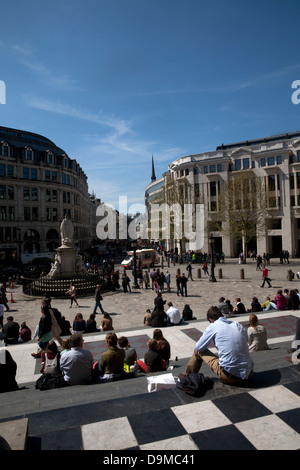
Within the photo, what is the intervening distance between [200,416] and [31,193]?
184ft

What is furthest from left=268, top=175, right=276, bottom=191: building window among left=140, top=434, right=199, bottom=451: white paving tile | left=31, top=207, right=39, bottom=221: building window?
left=140, top=434, right=199, bottom=451: white paving tile

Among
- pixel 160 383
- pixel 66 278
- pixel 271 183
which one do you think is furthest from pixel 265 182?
pixel 160 383

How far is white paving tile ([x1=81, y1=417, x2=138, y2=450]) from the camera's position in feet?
11.2

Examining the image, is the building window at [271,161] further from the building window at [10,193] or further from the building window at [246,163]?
the building window at [10,193]

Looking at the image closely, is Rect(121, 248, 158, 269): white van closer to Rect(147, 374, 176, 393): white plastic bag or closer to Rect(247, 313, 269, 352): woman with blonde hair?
Rect(247, 313, 269, 352): woman with blonde hair

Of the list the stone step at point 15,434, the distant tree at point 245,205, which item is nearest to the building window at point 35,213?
the distant tree at point 245,205

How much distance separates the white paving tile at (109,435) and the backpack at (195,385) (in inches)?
42.2

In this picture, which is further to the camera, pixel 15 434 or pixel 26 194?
pixel 26 194

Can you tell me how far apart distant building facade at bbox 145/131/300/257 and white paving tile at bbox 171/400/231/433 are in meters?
43.3

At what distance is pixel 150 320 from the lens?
11.8 m

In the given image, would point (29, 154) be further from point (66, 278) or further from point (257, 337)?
point (257, 337)

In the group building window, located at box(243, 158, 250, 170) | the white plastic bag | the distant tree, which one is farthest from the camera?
building window, located at box(243, 158, 250, 170)

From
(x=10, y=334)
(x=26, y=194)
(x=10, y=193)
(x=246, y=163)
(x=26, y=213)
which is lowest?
(x=10, y=334)

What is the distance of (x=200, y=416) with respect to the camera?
12.7ft
